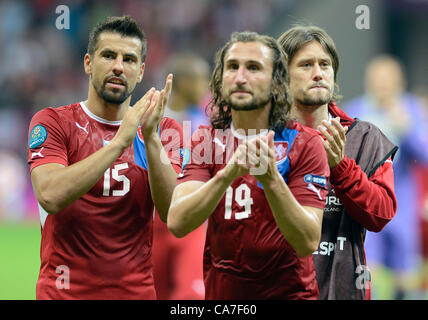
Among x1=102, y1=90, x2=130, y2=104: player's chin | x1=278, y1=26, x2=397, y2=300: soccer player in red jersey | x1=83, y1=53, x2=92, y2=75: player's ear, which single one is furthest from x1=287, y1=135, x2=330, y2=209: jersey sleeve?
x1=83, y1=53, x2=92, y2=75: player's ear

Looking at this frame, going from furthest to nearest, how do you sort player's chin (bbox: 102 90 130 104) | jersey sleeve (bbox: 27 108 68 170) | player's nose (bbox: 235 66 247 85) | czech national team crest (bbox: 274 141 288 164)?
1. player's chin (bbox: 102 90 130 104)
2. jersey sleeve (bbox: 27 108 68 170)
3. czech national team crest (bbox: 274 141 288 164)
4. player's nose (bbox: 235 66 247 85)

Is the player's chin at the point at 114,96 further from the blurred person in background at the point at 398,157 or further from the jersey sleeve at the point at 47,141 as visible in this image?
the blurred person in background at the point at 398,157

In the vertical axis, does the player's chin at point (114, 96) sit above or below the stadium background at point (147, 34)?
below

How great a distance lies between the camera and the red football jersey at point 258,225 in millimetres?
3379

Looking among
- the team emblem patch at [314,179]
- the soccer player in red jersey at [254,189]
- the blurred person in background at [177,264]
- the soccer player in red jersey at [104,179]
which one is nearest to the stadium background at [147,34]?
the blurred person in background at [177,264]

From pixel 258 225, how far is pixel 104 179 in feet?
3.21

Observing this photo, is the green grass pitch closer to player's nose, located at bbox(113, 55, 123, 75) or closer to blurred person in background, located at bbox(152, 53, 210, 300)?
blurred person in background, located at bbox(152, 53, 210, 300)

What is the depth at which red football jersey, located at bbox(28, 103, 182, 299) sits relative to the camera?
381cm

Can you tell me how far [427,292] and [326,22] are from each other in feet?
26.3

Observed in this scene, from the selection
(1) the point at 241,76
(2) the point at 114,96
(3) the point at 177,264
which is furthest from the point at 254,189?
(3) the point at 177,264

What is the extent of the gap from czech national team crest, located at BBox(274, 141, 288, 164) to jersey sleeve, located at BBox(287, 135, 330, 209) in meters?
0.03

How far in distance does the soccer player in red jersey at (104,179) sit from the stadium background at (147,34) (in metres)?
12.1
